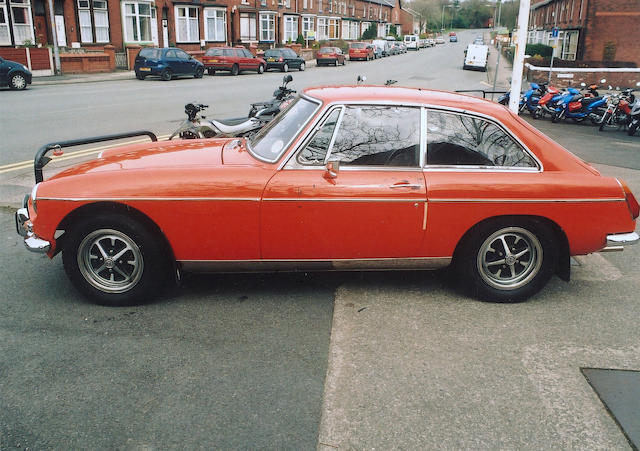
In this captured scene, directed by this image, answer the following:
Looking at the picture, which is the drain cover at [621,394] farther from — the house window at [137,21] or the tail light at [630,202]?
the house window at [137,21]

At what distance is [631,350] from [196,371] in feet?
9.20

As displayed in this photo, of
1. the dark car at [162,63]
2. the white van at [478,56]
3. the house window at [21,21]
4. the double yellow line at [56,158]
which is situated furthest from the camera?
the white van at [478,56]

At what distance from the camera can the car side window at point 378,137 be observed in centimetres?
430

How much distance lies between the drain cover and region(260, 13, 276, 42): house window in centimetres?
5340

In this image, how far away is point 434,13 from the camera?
149500mm

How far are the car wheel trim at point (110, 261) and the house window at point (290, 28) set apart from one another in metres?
57.1

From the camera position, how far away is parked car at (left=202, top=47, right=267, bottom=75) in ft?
110

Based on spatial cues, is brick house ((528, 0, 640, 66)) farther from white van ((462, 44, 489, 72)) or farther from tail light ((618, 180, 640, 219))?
tail light ((618, 180, 640, 219))

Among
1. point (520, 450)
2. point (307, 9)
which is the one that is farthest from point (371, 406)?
point (307, 9)

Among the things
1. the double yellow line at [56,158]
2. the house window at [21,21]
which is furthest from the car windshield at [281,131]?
the house window at [21,21]

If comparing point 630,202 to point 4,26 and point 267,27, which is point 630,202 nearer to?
point 4,26

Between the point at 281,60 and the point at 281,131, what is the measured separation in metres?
34.2

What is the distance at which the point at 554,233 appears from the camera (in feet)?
14.5

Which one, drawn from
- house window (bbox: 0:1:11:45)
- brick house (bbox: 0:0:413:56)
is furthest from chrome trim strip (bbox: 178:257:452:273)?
house window (bbox: 0:1:11:45)
